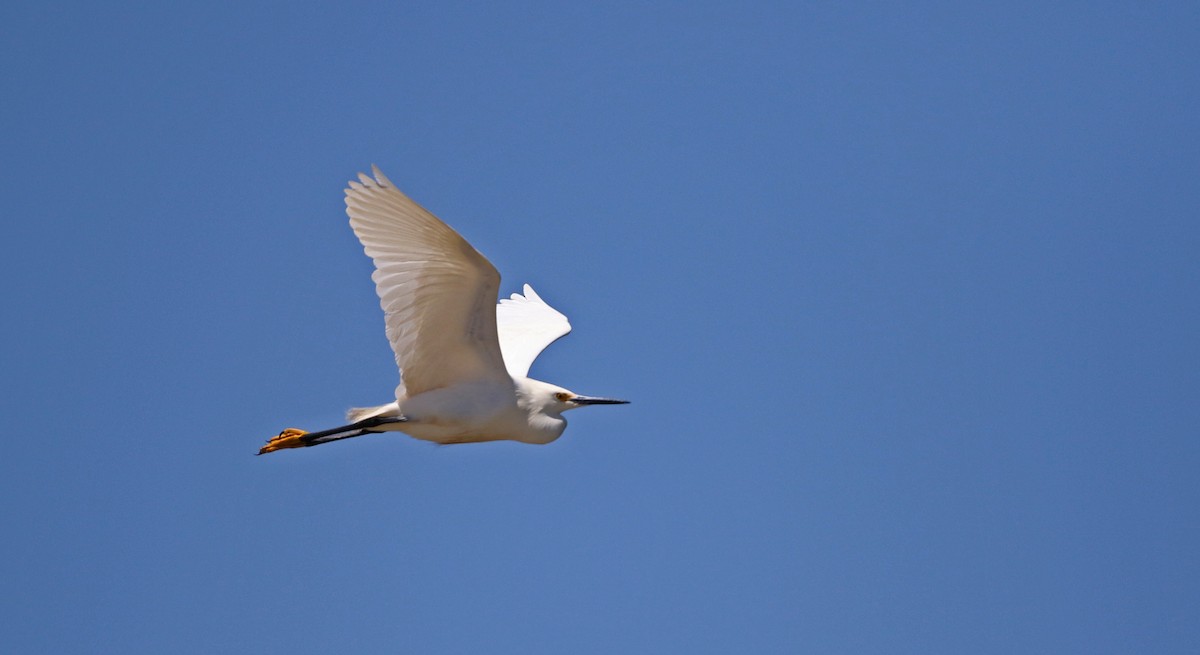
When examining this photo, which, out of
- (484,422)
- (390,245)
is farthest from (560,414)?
(390,245)

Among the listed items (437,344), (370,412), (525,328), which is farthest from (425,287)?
(525,328)

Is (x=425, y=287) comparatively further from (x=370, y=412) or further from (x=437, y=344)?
(x=370, y=412)

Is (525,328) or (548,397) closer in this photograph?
(548,397)

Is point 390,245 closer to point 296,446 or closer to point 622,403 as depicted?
point 296,446

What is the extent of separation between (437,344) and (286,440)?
2.01 m

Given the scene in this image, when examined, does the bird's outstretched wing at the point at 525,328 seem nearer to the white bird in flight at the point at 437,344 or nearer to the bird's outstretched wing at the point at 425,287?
the white bird in flight at the point at 437,344

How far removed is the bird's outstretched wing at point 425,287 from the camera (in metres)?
10.6

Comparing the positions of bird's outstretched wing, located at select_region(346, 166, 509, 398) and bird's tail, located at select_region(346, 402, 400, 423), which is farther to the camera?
bird's tail, located at select_region(346, 402, 400, 423)

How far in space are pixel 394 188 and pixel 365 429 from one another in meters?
2.57

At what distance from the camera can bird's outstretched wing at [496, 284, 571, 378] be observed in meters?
13.7

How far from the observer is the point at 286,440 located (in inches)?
484

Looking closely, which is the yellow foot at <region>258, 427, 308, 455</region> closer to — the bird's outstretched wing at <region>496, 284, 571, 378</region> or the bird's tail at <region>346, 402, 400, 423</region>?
the bird's tail at <region>346, 402, 400, 423</region>

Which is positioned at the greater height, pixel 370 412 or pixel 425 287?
pixel 425 287

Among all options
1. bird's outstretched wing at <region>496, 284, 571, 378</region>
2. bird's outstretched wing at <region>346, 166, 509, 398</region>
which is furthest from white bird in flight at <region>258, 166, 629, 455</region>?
bird's outstretched wing at <region>496, 284, 571, 378</region>
